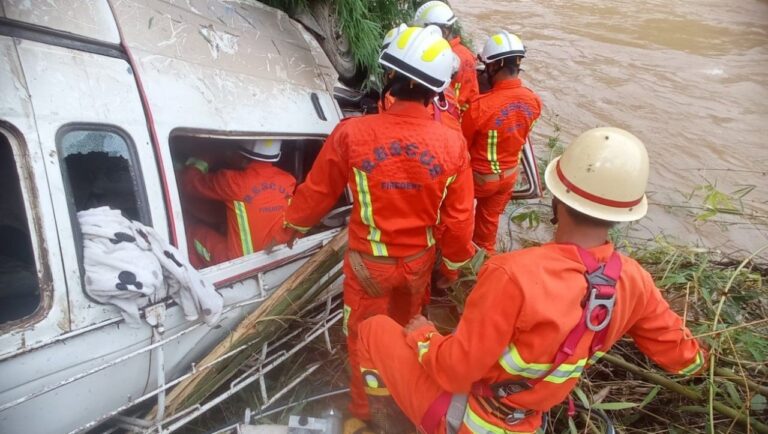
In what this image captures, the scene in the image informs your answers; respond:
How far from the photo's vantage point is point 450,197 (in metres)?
2.57

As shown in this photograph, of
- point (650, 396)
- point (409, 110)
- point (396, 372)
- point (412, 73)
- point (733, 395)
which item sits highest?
point (412, 73)

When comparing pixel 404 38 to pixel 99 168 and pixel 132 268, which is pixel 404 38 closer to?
pixel 99 168

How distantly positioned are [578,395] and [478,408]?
884 mm

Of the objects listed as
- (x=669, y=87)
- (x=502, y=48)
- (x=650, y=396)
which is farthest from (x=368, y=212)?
(x=669, y=87)

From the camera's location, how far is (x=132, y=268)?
6.49ft

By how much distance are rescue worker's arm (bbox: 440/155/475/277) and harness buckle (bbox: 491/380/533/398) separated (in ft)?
3.37

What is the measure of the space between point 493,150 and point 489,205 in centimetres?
53

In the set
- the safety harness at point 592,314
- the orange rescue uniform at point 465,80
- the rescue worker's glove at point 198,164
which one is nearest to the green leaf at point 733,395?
the safety harness at point 592,314

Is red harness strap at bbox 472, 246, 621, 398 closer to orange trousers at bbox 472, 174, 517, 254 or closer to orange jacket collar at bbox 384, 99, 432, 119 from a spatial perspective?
orange jacket collar at bbox 384, 99, 432, 119

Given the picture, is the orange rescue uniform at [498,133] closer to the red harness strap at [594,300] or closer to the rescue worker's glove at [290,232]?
the rescue worker's glove at [290,232]

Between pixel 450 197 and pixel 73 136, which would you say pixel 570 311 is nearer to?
pixel 450 197

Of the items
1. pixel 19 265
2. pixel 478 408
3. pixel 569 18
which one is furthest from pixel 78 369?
pixel 569 18

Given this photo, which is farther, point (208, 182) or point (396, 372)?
point (208, 182)

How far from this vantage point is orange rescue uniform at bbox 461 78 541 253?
395 centimetres
